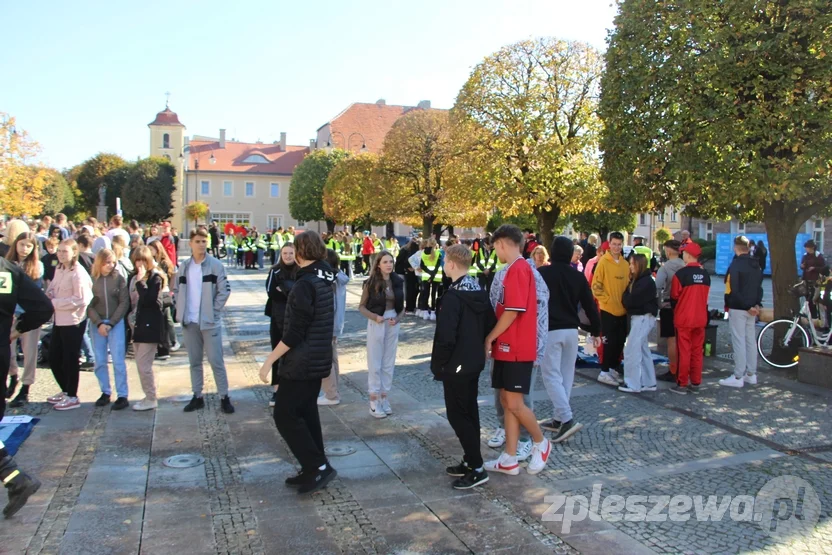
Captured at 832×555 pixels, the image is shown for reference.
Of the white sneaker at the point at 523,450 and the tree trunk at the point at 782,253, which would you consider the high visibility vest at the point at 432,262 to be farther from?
the white sneaker at the point at 523,450

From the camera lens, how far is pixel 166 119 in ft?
250

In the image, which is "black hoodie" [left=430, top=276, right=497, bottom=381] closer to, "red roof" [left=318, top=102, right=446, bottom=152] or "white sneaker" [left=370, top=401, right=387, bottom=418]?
"white sneaker" [left=370, top=401, right=387, bottom=418]

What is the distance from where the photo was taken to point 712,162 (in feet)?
29.9

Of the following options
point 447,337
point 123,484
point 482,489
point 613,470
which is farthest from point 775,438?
point 123,484

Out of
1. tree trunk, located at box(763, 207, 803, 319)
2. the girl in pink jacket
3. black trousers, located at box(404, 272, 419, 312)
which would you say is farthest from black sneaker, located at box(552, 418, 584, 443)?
black trousers, located at box(404, 272, 419, 312)

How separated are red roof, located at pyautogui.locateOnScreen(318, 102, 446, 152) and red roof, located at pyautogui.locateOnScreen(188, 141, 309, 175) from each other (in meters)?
5.15

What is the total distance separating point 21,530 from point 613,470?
4.23 meters

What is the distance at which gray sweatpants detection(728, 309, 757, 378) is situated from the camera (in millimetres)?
8633

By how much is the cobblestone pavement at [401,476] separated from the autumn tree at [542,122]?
34.9ft

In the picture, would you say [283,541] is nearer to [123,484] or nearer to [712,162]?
[123,484]

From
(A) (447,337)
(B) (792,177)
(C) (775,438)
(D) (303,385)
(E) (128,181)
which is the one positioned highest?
(E) (128,181)

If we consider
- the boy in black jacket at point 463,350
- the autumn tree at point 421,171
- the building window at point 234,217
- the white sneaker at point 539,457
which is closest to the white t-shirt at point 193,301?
the boy in black jacket at point 463,350

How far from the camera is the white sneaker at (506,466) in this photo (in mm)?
5426

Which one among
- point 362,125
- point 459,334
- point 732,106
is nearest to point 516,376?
point 459,334
